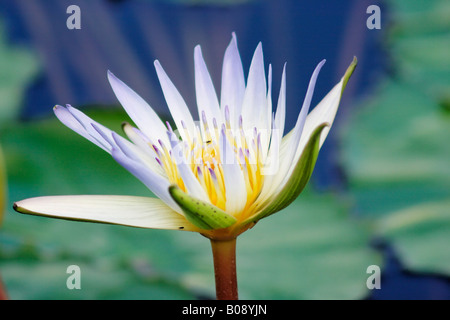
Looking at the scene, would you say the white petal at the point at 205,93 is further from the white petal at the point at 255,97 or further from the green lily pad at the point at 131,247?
the green lily pad at the point at 131,247

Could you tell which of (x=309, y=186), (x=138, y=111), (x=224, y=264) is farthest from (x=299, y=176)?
(x=309, y=186)

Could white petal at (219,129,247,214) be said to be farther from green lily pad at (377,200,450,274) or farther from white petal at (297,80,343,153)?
green lily pad at (377,200,450,274)

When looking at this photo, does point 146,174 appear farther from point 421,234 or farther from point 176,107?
point 421,234

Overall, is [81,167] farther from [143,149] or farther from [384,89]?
[384,89]
